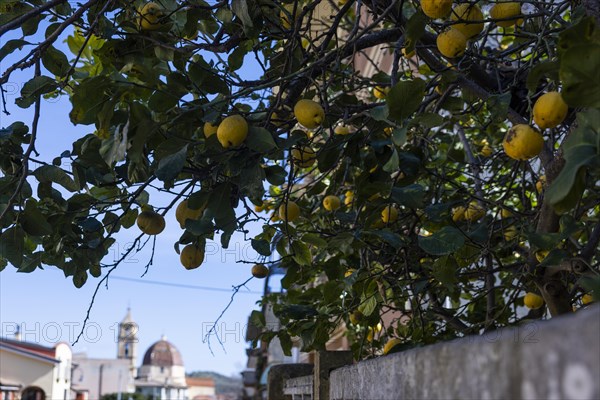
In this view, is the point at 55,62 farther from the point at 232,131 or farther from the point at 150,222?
the point at 232,131

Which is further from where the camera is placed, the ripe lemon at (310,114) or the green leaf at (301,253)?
the green leaf at (301,253)

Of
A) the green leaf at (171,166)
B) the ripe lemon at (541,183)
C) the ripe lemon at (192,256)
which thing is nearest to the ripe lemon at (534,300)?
the ripe lemon at (541,183)

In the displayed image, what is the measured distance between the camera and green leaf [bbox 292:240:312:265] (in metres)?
3.03

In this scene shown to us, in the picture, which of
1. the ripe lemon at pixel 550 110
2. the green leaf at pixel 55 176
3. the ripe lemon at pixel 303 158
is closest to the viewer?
the ripe lemon at pixel 550 110

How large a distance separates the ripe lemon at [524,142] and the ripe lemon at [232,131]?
31.8 inches

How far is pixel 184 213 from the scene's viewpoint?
8.64ft

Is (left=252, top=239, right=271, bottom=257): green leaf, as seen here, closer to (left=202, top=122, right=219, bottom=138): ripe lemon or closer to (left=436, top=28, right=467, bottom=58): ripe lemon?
(left=202, top=122, right=219, bottom=138): ripe lemon

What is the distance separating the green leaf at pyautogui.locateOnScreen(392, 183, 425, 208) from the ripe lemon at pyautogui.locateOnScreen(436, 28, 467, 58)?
20.8 inches

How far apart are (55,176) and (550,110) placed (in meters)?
1.71

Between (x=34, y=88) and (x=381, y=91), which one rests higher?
(x=381, y=91)

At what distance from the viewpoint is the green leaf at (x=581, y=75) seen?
1227 millimetres

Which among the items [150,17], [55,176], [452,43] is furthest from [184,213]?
[452,43]

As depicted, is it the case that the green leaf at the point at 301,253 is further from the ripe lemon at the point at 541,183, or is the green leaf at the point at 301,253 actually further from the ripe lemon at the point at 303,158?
the ripe lemon at the point at 541,183

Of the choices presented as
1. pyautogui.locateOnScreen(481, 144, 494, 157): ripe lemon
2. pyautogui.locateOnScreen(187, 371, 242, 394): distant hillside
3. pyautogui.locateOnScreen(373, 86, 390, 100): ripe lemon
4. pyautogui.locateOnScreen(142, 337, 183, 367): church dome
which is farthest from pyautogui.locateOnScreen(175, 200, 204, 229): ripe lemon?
pyautogui.locateOnScreen(142, 337, 183, 367): church dome
